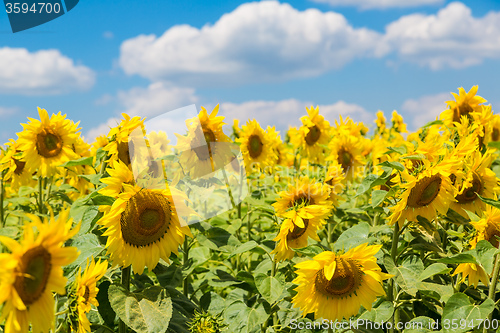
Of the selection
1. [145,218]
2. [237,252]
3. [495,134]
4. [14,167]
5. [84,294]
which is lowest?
[237,252]

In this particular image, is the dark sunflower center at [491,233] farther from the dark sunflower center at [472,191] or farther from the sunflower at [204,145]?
the sunflower at [204,145]

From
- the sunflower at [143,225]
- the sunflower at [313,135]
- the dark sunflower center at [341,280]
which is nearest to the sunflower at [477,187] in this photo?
the dark sunflower center at [341,280]

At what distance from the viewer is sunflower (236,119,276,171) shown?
5.18m

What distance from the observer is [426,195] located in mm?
2764

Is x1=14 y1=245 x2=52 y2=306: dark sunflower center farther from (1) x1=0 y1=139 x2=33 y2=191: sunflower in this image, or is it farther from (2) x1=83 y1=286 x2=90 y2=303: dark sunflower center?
(1) x1=0 y1=139 x2=33 y2=191: sunflower

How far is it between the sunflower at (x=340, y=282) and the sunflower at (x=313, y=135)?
3.69 m

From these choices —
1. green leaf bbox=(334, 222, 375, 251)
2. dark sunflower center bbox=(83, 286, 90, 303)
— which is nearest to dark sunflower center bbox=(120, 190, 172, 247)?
dark sunflower center bbox=(83, 286, 90, 303)

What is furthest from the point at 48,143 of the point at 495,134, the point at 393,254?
the point at 495,134

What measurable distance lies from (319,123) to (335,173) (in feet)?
6.01

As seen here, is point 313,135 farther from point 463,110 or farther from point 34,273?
point 34,273

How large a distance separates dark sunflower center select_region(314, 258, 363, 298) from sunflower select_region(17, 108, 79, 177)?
8.58ft

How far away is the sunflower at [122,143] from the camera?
2885mm

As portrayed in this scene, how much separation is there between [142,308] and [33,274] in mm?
909

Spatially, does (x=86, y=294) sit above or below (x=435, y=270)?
above
